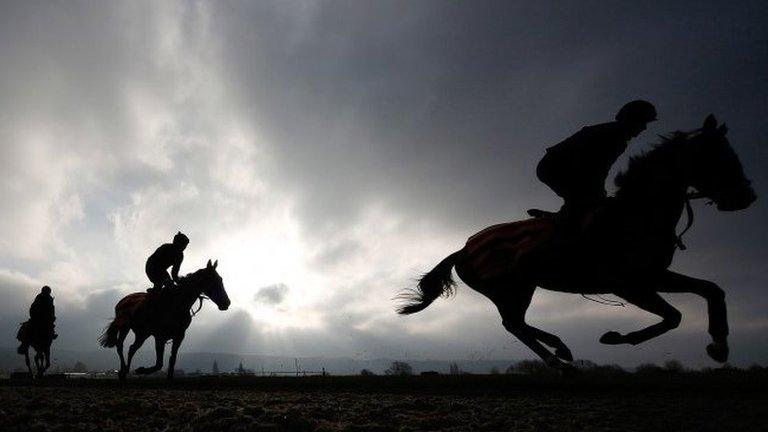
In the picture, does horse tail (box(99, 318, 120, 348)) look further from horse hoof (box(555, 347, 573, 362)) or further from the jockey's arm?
horse hoof (box(555, 347, 573, 362))

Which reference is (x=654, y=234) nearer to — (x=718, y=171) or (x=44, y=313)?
(x=718, y=171)

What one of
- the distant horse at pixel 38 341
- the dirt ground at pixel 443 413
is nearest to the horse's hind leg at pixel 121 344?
the distant horse at pixel 38 341

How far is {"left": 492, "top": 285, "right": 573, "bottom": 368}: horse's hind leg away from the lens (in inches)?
294

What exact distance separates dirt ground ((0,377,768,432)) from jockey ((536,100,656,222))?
7.96 ft

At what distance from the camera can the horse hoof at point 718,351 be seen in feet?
17.8

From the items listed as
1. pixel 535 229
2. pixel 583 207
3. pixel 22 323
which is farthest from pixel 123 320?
pixel 583 207

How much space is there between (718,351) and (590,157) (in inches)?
105

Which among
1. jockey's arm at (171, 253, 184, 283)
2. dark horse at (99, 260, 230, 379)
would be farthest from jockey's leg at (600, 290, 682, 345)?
jockey's arm at (171, 253, 184, 283)

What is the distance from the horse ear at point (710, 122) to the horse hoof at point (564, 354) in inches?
136

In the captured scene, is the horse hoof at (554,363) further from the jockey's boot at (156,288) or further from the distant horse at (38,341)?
the distant horse at (38,341)

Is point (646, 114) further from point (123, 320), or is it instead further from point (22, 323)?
point (22, 323)

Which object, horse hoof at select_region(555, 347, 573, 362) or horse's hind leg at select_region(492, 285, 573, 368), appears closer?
horse hoof at select_region(555, 347, 573, 362)

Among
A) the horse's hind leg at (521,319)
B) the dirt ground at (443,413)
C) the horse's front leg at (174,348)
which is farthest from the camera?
the horse's front leg at (174,348)

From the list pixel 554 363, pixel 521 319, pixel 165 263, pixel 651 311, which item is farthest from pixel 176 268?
pixel 651 311
